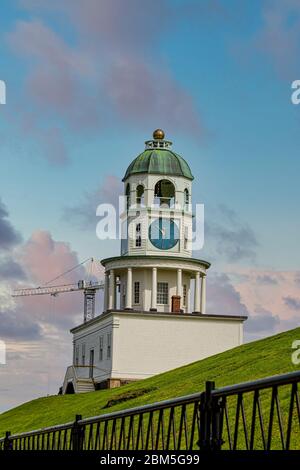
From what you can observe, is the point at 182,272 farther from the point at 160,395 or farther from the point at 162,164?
the point at 160,395

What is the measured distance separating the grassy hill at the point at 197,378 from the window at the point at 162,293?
874 inches

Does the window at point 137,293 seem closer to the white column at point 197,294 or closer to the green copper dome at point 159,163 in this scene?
the white column at point 197,294

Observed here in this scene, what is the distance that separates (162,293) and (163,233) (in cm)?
499

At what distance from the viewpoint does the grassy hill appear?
133 ft

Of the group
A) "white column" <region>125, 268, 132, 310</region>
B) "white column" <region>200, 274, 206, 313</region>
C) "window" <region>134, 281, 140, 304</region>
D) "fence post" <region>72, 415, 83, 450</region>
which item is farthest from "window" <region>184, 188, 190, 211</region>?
"fence post" <region>72, 415, 83, 450</region>

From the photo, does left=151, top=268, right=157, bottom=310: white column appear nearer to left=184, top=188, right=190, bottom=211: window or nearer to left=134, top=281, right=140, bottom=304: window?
left=134, top=281, right=140, bottom=304: window

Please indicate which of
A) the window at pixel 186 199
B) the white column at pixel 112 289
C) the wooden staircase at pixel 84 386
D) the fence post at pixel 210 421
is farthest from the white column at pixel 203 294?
the fence post at pixel 210 421

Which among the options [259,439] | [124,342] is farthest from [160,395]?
[124,342]

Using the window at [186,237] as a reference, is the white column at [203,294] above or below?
below

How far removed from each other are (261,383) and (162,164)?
77921 millimetres

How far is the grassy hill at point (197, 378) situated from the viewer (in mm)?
40656

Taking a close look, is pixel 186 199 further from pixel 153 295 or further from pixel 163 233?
pixel 153 295

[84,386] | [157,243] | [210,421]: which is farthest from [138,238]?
[210,421]
